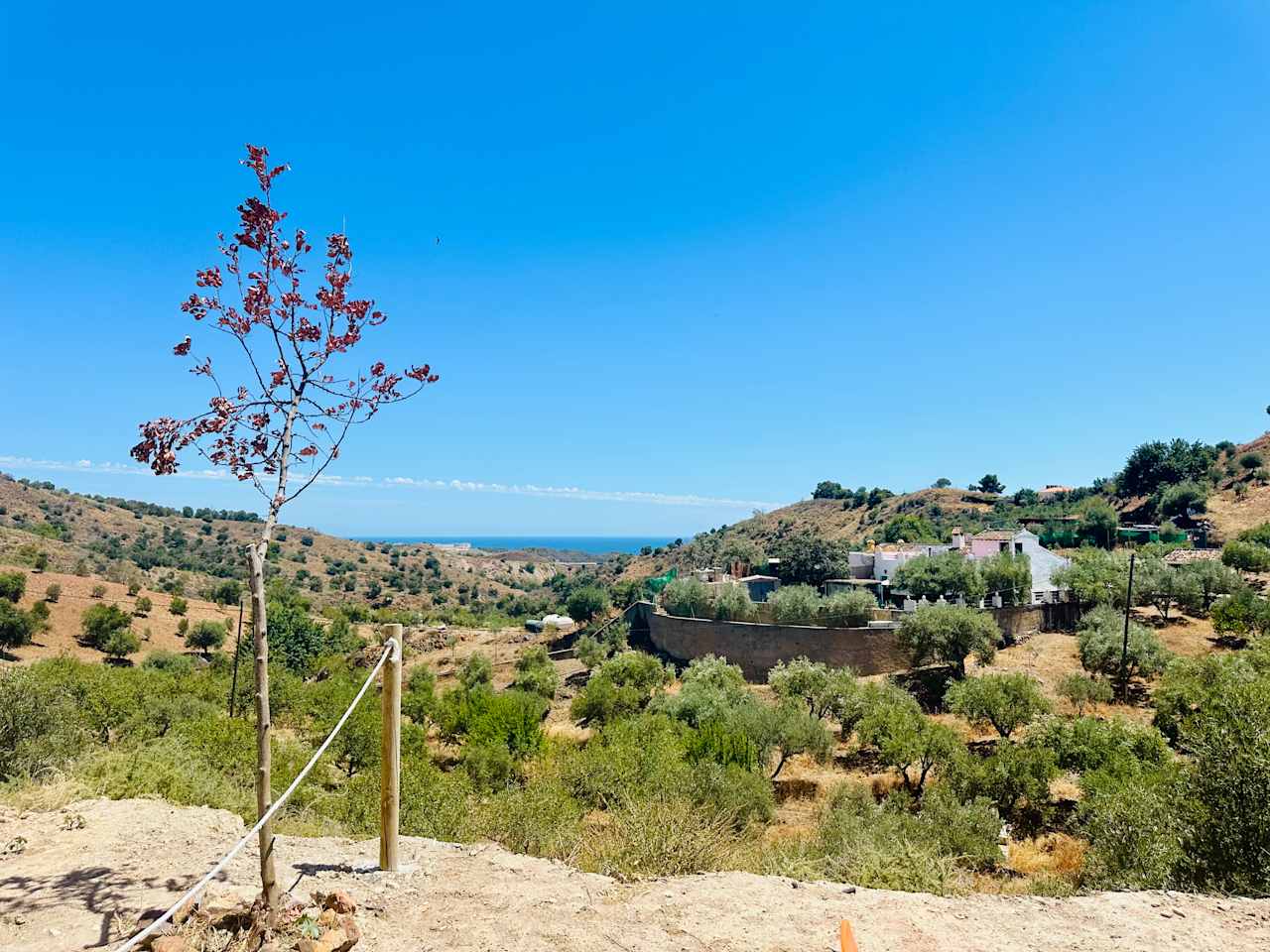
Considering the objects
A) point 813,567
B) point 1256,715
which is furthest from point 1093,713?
point 813,567

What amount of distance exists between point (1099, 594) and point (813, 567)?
58.5 feet

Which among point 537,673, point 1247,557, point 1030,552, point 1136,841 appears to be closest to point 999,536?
point 1030,552

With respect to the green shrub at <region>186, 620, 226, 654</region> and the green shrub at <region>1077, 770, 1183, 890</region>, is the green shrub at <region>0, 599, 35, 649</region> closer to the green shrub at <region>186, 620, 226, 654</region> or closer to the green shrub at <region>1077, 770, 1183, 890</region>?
the green shrub at <region>186, 620, 226, 654</region>

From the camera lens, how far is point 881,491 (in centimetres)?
9081

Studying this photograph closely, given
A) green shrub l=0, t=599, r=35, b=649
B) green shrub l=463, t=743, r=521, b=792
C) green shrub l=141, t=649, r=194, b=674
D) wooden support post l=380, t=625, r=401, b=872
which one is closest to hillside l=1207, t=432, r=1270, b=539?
green shrub l=463, t=743, r=521, b=792

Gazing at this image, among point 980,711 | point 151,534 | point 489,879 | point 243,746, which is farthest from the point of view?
point 151,534

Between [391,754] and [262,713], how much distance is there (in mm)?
1423

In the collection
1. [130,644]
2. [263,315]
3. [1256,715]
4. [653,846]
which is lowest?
[130,644]

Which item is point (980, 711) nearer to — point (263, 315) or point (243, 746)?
point (243, 746)

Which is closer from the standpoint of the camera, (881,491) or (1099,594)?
(1099,594)

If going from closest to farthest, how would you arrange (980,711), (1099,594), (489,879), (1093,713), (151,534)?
(489,879) → (980,711) → (1093,713) → (1099,594) → (151,534)

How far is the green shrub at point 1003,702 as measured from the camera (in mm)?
23062

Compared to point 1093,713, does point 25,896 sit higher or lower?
higher

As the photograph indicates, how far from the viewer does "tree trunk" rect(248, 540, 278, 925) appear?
170 inches
